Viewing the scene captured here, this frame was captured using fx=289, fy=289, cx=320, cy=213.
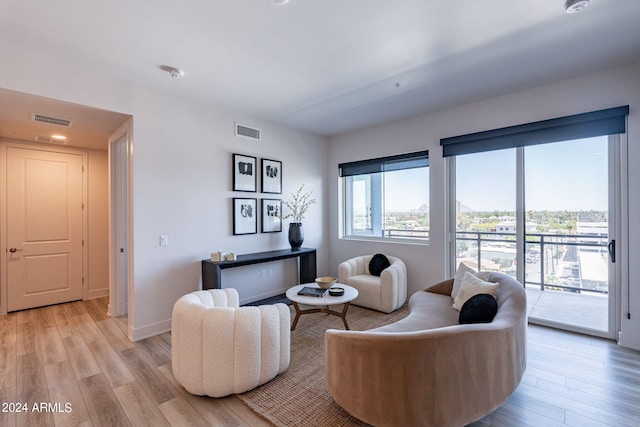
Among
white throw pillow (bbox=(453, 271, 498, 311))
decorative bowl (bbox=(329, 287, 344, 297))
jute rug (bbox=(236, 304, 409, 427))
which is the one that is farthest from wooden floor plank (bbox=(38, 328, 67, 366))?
white throw pillow (bbox=(453, 271, 498, 311))

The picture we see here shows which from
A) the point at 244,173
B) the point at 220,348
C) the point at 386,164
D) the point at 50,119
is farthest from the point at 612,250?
the point at 50,119

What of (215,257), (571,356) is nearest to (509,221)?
(571,356)

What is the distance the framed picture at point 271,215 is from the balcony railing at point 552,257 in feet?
9.01

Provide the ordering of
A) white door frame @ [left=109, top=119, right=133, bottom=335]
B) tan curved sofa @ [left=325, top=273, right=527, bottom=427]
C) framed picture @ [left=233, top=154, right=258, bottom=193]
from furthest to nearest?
1. framed picture @ [left=233, top=154, right=258, bottom=193]
2. white door frame @ [left=109, top=119, right=133, bottom=335]
3. tan curved sofa @ [left=325, top=273, right=527, bottom=427]

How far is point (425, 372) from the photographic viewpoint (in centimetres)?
153

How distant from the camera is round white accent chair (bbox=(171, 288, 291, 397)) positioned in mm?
2047

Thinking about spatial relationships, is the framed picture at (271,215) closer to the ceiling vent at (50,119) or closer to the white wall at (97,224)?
the ceiling vent at (50,119)

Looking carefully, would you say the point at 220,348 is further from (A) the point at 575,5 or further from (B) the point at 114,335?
(A) the point at 575,5

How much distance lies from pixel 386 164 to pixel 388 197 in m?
0.54

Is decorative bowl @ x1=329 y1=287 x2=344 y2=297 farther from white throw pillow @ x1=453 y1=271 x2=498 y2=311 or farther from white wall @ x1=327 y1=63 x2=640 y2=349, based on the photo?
white wall @ x1=327 y1=63 x2=640 y2=349

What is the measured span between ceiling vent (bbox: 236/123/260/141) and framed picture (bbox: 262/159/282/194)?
0.37 m

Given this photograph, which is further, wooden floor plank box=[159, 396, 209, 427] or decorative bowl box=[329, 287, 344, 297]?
decorative bowl box=[329, 287, 344, 297]

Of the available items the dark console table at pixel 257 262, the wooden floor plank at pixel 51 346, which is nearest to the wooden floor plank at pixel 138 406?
the wooden floor plank at pixel 51 346

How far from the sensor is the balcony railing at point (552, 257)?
10.2 ft
